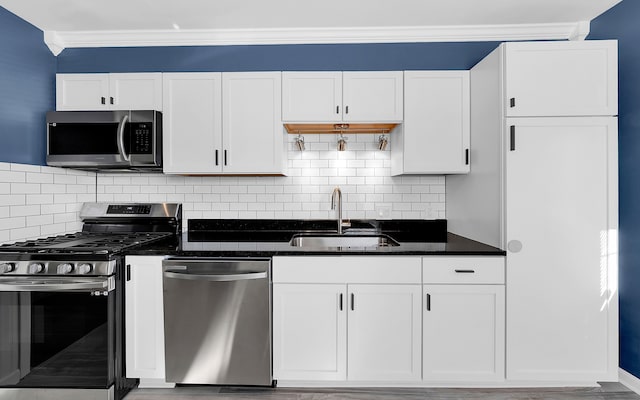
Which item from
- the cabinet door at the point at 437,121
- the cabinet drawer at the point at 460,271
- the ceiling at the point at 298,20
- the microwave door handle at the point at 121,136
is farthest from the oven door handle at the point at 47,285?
the cabinet door at the point at 437,121

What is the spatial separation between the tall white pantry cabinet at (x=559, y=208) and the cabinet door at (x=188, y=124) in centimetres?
196

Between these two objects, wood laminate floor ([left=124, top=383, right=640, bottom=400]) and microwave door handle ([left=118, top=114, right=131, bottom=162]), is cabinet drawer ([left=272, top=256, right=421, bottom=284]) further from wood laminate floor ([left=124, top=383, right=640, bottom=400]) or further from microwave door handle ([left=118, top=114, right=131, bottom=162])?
microwave door handle ([left=118, top=114, right=131, bottom=162])

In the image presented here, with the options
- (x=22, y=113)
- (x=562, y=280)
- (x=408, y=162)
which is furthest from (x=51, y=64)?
(x=562, y=280)

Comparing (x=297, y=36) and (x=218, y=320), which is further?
(x=297, y=36)

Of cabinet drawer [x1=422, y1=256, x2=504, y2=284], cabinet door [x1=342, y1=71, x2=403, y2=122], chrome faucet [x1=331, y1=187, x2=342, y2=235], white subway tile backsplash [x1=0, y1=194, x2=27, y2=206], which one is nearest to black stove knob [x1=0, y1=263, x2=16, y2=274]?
white subway tile backsplash [x1=0, y1=194, x2=27, y2=206]

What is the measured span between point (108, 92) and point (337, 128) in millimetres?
1735

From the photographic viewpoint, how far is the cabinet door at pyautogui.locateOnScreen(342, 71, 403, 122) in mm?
2600

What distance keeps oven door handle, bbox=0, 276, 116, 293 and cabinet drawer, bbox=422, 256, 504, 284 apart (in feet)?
6.27

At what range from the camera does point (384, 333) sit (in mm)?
2178

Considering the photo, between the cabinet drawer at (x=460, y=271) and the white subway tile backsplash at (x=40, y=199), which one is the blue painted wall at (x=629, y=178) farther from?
the white subway tile backsplash at (x=40, y=199)

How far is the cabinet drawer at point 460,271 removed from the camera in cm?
215

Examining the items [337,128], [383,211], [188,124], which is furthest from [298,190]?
[188,124]

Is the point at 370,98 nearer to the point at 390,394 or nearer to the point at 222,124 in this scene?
the point at 222,124

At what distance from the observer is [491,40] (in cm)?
278
